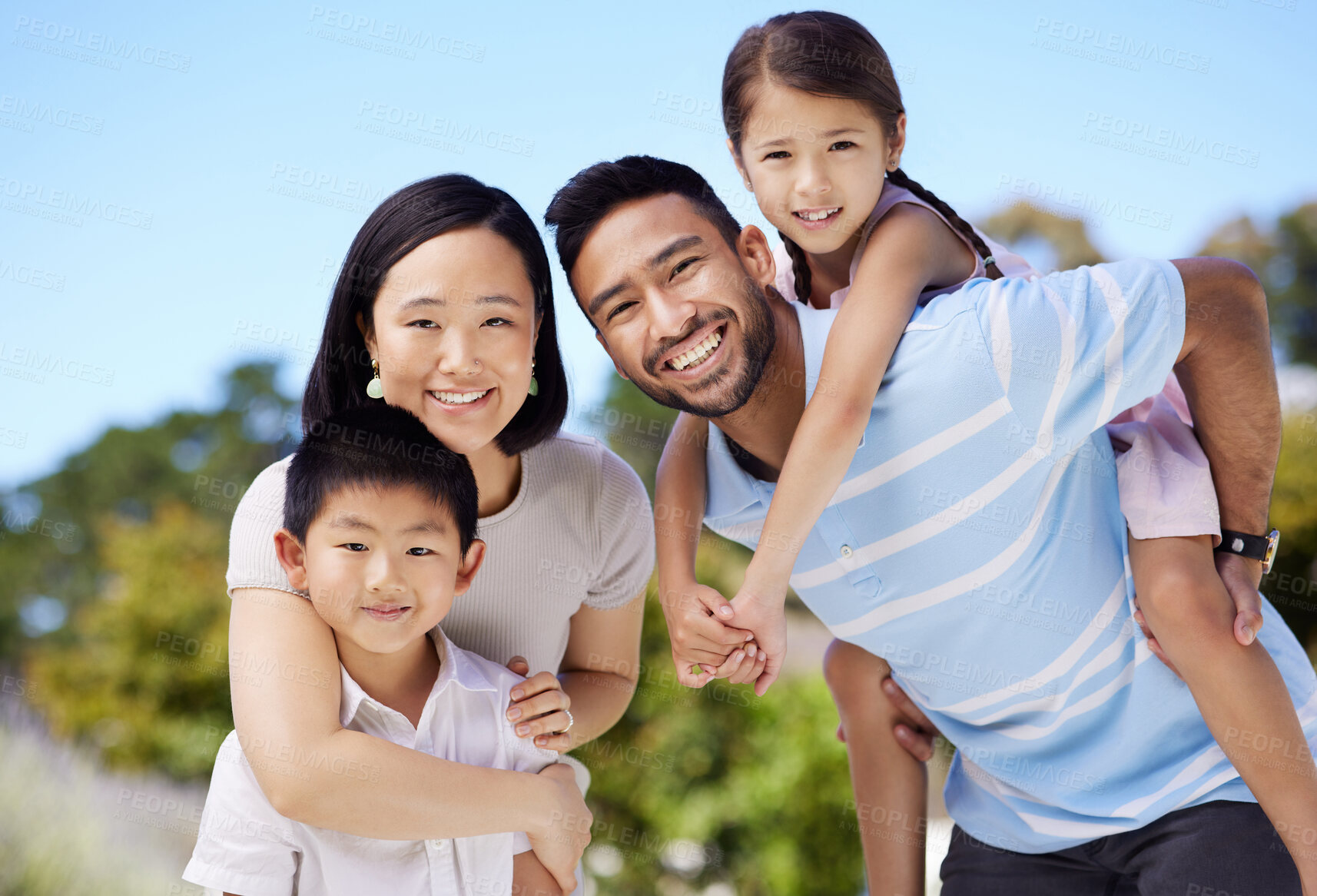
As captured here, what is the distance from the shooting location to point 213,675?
5.53m

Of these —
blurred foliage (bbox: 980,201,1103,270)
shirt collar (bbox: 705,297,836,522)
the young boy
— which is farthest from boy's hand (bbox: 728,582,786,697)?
blurred foliage (bbox: 980,201,1103,270)

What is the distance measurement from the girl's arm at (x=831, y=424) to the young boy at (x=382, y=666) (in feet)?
1.74

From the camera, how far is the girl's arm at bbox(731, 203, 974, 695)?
1849 millimetres

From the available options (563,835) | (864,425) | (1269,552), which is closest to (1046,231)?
(1269,552)

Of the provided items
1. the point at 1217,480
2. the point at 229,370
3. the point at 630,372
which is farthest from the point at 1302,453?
the point at 229,370

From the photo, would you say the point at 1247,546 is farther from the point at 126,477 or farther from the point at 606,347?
the point at 126,477

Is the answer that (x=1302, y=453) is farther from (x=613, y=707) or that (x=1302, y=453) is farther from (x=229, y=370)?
(x=229, y=370)

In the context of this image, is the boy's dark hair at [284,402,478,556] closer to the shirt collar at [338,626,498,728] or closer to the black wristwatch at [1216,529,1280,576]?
the shirt collar at [338,626,498,728]

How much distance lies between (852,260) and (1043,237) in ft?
33.4

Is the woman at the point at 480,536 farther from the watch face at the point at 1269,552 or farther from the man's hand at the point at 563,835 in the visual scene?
the watch face at the point at 1269,552

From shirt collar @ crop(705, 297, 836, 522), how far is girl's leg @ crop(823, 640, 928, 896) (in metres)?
0.54

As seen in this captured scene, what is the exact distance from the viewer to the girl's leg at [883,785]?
2.47 meters

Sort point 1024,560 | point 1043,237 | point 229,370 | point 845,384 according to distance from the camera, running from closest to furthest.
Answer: point 845,384, point 1024,560, point 229,370, point 1043,237

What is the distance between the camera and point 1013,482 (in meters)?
1.93
